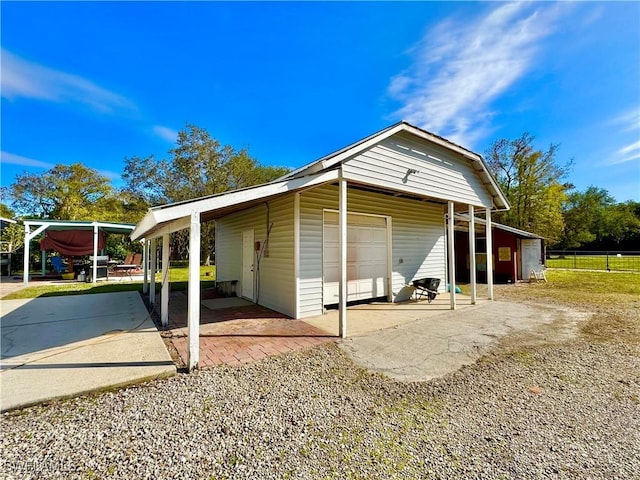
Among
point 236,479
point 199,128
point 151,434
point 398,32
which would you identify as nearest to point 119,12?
point 398,32

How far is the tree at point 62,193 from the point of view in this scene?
78.8 ft

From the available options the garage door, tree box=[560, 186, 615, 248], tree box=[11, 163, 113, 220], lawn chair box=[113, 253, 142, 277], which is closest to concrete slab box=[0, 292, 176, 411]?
the garage door

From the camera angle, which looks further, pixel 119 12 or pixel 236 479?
pixel 119 12

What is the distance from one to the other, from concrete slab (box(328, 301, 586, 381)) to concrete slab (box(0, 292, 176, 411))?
9.49ft

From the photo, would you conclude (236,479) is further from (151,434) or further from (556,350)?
(556,350)

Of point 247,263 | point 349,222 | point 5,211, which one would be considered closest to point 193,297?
point 349,222

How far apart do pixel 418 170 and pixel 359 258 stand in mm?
2812

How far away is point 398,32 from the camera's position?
7387 mm

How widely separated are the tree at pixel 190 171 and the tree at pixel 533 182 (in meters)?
20.8

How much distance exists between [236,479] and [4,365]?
396 cm

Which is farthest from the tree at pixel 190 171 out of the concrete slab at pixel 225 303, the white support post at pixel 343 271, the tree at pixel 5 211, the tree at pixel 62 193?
the white support post at pixel 343 271

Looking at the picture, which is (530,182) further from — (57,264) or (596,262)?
(57,264)

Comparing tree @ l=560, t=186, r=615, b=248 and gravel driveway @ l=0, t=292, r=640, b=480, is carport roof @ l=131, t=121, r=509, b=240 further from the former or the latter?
tree @ l=560, t=186, r=615, b=248

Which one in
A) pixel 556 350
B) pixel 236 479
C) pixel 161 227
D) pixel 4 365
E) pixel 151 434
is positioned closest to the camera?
pixel 236 479
